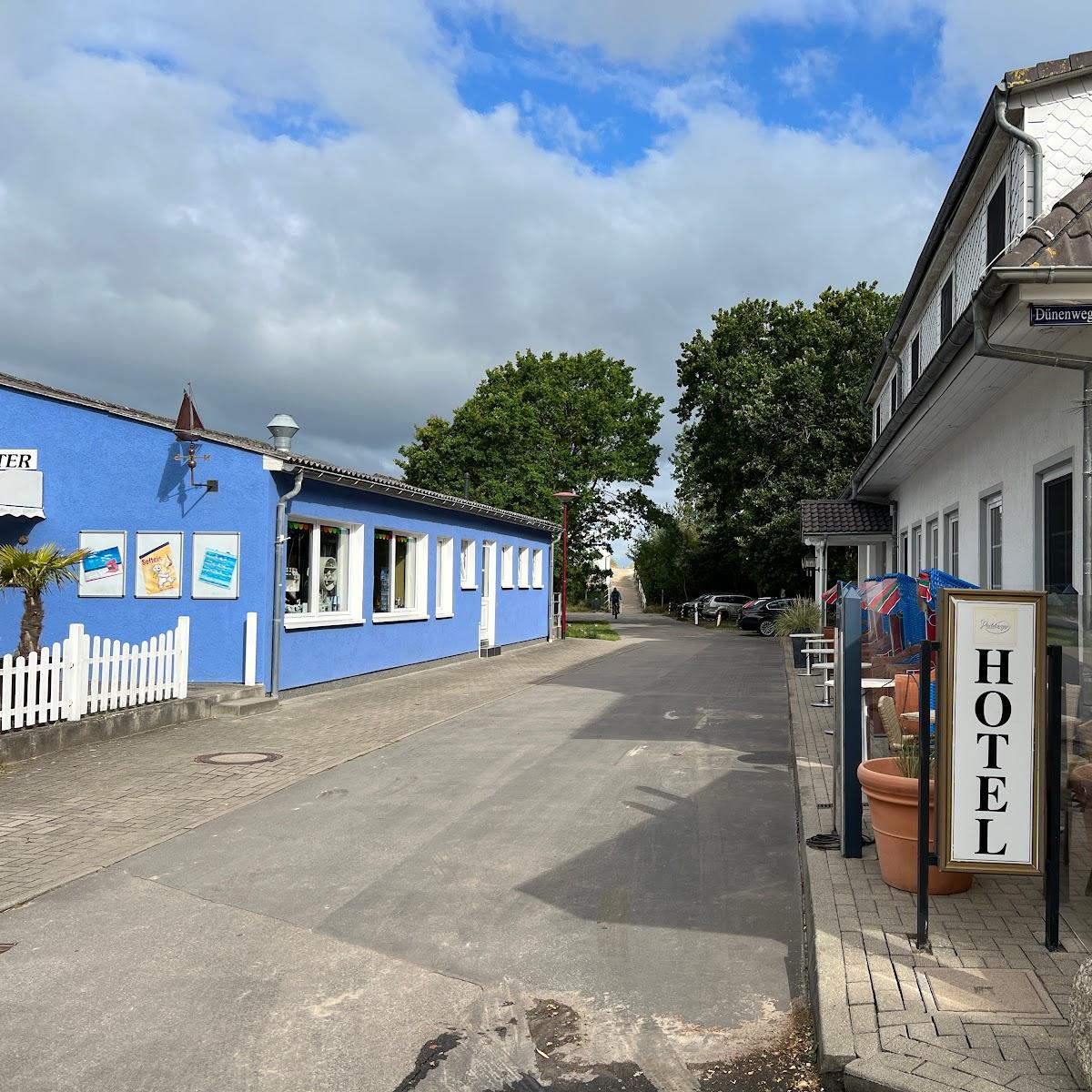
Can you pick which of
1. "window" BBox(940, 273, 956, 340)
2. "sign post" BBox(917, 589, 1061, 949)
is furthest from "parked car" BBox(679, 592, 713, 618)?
"sign post" BBox(917, 589, 1061, 949)

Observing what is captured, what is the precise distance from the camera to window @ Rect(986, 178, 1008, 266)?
1036 cm

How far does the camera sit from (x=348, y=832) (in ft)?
22.4

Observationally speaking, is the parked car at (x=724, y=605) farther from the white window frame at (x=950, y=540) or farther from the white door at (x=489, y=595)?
the white window frame at (x=950, y=540)

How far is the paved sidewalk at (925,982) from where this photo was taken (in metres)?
3.31

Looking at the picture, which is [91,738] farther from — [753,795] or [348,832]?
[753,795]

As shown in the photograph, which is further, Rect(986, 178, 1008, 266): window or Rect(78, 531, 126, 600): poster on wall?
Rect(78, 531, 126, 600): poster on wall

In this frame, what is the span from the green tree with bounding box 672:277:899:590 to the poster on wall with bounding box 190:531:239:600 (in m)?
22.7

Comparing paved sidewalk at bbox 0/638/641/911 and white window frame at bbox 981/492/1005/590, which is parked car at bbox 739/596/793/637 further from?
white window frame at bbox 981/492/1005/590

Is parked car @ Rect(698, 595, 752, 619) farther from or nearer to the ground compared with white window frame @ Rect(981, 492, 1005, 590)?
nearer to the ground

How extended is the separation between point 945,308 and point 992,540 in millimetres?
4776

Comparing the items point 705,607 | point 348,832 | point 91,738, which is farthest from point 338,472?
point 705,607

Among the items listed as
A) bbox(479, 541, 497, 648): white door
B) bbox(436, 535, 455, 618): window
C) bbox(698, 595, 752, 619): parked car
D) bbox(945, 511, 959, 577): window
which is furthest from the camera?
bbox(698, 595, 752, 619): parked car

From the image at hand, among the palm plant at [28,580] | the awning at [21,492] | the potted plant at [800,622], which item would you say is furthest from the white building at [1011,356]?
the awning at [21,492]

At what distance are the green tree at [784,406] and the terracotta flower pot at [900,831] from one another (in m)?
28.6
